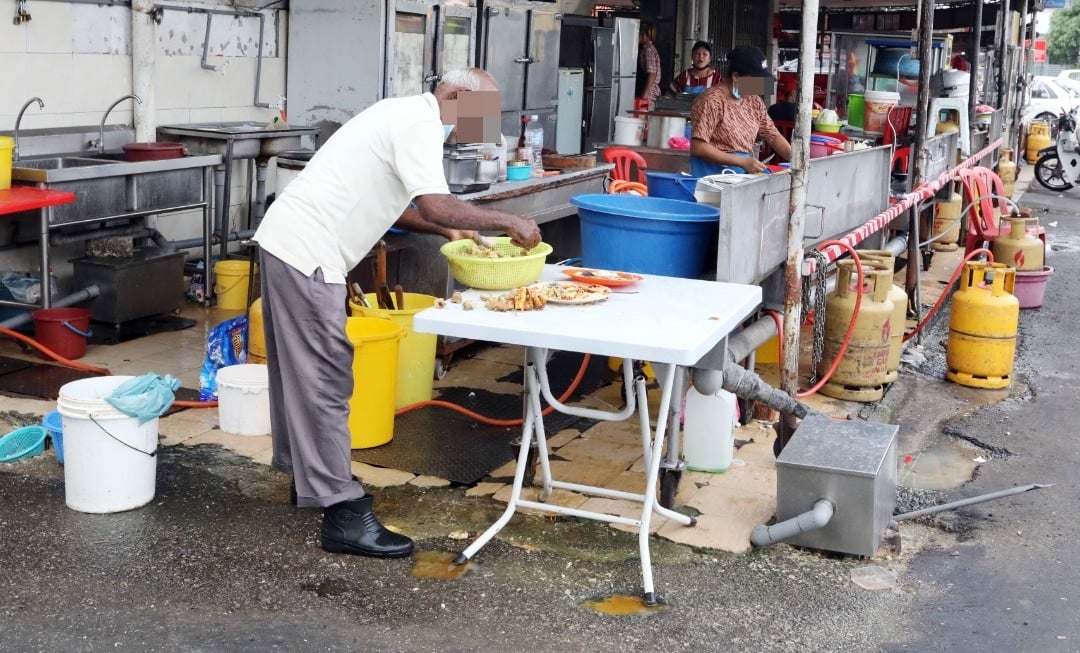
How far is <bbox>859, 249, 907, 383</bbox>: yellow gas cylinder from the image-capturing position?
727 centimetres

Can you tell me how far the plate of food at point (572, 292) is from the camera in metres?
4.49

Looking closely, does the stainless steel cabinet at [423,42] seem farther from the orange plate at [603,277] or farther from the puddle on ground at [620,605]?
the puddle on ground at [620,605]

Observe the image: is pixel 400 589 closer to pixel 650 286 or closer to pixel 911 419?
pixel 650 286

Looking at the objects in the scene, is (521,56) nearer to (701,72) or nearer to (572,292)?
(701,72)

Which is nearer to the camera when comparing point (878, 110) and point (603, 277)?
point (603, 277)

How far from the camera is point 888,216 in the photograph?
7.98 meters

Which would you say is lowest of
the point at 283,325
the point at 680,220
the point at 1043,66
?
the point at 283,325

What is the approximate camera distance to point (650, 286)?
496cm

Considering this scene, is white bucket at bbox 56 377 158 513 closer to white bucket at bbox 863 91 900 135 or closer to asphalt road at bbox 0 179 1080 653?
asphalt road at bbox 0 179 1080 653

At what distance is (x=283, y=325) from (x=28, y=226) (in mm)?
4076

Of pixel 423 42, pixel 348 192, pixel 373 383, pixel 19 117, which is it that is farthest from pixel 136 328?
pixel 348 192

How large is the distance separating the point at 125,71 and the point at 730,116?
A: 436 cm

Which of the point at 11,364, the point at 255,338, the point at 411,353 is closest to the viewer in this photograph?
the point at 411,353

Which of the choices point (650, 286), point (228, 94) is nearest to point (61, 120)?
point (228, 94)
